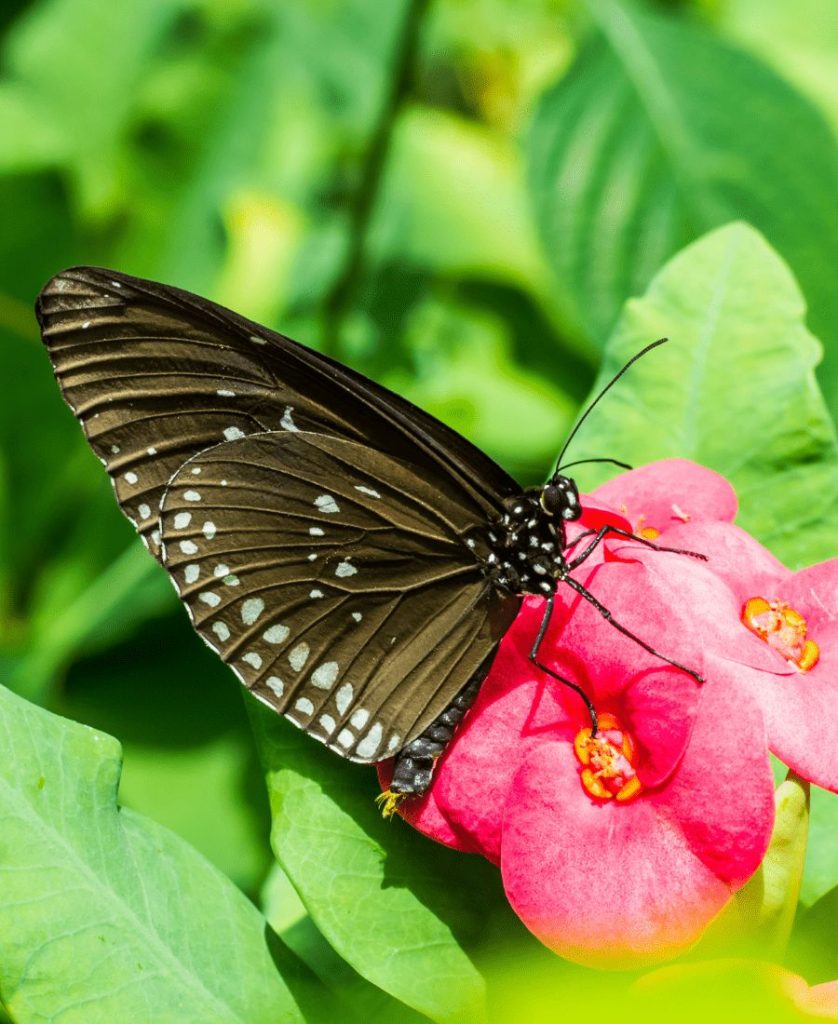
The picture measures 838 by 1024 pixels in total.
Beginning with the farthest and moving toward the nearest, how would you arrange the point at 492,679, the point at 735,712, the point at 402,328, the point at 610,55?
1. the point at 402,328
2. the point at 610,55
3. the point at 492,679
4. the point at 735,712

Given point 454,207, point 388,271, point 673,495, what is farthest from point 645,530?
point 454,207

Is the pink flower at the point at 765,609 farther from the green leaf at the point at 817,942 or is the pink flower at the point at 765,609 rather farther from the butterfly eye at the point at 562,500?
the green leaf at the point at 817,942

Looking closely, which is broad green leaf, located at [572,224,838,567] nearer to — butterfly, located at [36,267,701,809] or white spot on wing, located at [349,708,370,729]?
butterfly, located at [36,267,701,809]

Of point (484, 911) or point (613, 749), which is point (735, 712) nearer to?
point (613, 749)

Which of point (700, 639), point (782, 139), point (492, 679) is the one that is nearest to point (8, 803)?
point (492, 679)

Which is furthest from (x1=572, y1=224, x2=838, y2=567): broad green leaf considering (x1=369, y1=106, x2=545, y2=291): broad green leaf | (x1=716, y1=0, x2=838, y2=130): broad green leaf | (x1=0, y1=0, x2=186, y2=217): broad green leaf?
(x1=0, y1=0, x2=186, y2=217): broad green leaf

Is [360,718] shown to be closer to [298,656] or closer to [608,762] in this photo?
[298,656]
